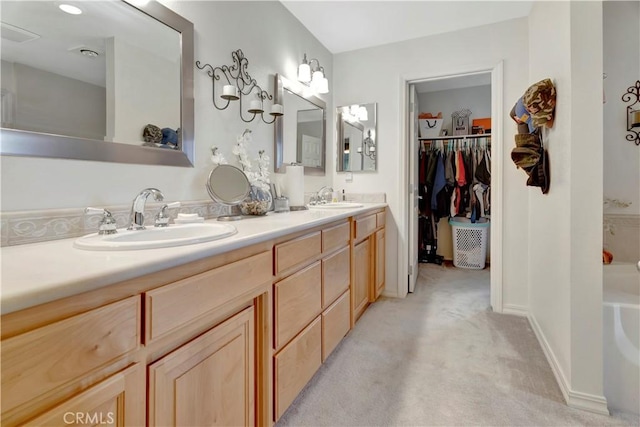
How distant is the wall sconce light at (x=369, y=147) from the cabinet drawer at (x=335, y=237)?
46.5 inches

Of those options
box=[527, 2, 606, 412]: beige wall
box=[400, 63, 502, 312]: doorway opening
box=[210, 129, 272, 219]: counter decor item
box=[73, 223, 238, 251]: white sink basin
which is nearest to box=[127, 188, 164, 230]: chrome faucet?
box=[73, 223, 238, 251]: white sink basin

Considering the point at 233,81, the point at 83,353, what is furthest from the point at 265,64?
the point at 83,353

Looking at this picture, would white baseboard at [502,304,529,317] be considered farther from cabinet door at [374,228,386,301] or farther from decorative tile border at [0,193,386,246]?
decorative tile border at [0,193,386,246]

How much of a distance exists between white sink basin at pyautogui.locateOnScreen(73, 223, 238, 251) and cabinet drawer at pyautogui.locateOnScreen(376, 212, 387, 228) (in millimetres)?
1632

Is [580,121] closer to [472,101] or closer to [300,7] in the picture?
[300,7]

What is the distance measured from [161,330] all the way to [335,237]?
1130mm

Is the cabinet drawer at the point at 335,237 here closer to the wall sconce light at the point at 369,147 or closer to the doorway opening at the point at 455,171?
the wall sconce light at the point at 369,147

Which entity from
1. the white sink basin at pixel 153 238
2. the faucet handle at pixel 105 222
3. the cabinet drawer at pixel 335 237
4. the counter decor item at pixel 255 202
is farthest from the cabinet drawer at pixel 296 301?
the faucet handle at pixel 105 222

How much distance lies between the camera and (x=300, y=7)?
2.26m

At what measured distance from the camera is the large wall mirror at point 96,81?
94cm

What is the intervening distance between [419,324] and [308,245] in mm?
1342

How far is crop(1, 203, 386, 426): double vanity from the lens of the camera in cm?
51

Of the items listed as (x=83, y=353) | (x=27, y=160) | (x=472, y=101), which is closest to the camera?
(x=83, y=353)

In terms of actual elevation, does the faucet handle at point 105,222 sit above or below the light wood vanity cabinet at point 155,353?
above
